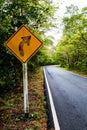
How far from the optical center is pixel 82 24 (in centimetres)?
2919

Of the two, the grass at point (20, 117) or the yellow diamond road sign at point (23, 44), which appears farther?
the yellow diamond road sign at point (23, 44)

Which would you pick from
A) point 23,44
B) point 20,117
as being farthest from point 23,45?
point 20,117

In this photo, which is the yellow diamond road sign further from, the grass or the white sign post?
the grass

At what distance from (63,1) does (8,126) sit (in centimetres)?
856

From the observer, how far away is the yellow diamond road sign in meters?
6.60

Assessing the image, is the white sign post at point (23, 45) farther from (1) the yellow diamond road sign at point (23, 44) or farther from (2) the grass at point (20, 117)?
(2) the grass at point (20, 117)

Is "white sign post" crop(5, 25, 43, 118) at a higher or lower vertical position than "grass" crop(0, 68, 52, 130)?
higher

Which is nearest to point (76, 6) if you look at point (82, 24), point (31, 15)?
point (82, 24)

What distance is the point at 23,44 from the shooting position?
665 centimetres

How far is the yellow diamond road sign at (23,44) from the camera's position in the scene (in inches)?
260

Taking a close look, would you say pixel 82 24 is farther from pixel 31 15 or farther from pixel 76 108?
pixel 76 108

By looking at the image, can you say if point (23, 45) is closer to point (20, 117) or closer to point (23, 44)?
point (23, 44)

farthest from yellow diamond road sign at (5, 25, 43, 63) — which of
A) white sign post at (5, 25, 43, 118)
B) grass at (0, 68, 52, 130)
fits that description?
grass at (0, 68, 52, 130)

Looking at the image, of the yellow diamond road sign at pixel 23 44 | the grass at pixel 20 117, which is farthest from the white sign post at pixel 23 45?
the grass at pixel 20 117
